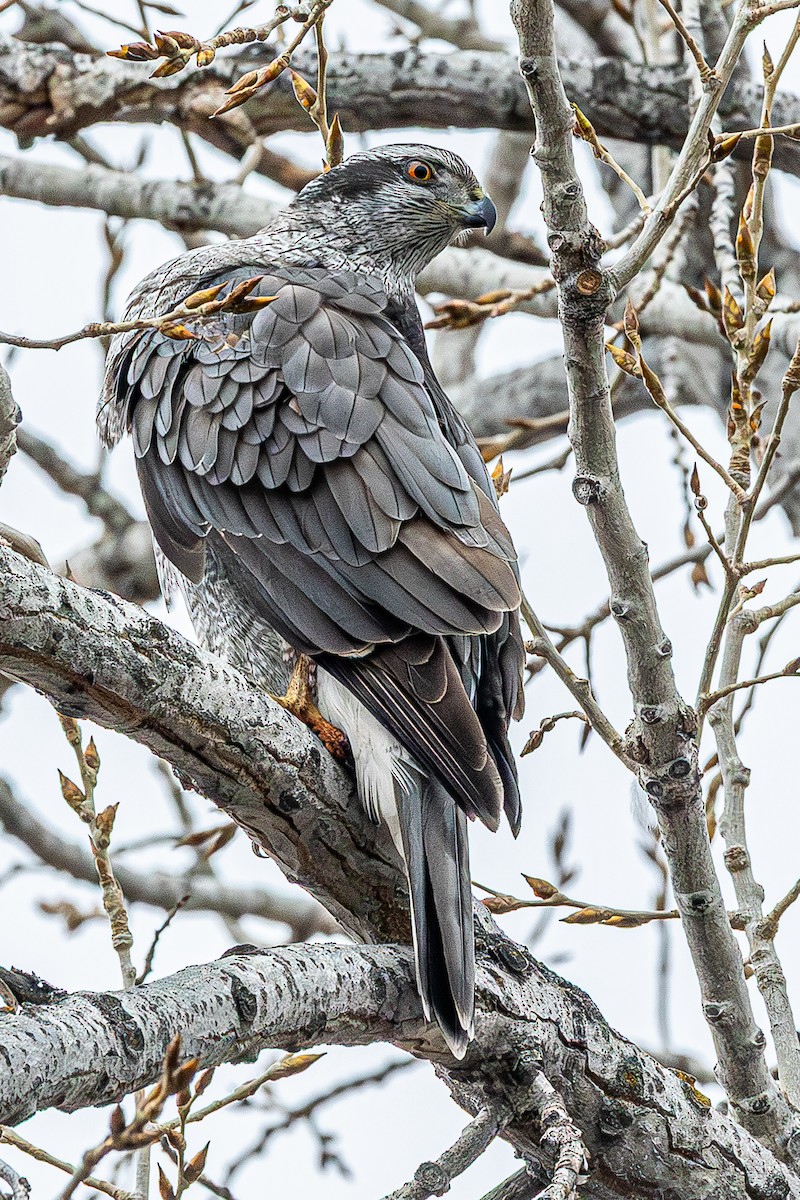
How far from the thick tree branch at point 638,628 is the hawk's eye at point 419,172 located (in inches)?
86.8

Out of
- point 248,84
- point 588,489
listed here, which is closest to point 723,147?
point 588,489

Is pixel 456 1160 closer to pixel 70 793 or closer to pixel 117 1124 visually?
pixel 117 1124

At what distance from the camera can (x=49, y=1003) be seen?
73.5 inches

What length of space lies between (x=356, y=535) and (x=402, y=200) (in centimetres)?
187

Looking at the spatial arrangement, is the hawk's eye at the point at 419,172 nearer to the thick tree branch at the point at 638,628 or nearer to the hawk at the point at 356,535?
the hawk at the point at 356,535

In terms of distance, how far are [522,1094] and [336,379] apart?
1731 millimetres

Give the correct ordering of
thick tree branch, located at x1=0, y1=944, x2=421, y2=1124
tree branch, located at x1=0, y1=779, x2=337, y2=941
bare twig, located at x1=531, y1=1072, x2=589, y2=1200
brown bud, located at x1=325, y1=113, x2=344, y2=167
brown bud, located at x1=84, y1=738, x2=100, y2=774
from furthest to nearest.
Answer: tree branch, located at x1=0, y1=779, x2=337, y2=941 < brown bud, located at x1=325, y1=113, x2=344, y2=167 < brown bud, located at x1=84, y1=738, x2=100, y2=774 < bare twig, located at x1=531, y1=1072, x2=589, y2=1200 < thick tree branch, located at x1=0, y1=944, x2=421, y2=1124

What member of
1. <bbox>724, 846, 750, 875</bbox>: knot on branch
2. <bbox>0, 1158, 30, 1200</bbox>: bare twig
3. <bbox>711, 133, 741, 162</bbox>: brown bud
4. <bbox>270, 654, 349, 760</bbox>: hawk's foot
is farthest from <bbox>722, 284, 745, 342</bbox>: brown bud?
<bbox>0, 1158, 30, 1200</bbox>: bare twig

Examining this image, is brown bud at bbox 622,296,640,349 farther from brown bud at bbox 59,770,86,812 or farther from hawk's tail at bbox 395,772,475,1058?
brown bud at bbox 59,770,86,812

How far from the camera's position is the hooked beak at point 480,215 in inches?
180

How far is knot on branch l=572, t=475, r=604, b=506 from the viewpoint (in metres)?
2.61

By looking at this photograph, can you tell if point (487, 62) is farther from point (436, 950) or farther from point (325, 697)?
point (436, 950)

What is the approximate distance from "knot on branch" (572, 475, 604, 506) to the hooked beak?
2.20 meters

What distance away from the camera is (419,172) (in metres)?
4.61
